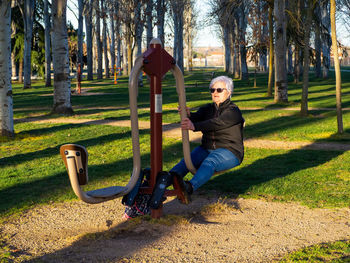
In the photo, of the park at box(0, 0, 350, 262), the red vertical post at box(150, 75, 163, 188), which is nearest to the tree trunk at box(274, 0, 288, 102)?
the park at box(0, 0, 350, 262)

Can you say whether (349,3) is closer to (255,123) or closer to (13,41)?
(13,41)

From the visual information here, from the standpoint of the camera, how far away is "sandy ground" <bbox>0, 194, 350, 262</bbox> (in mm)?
3947

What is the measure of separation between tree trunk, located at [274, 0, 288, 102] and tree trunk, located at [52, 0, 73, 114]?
25.6 feet

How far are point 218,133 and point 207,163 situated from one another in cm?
43

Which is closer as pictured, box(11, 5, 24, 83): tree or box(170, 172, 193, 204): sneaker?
box(170, 172, 193, 204): sneaker

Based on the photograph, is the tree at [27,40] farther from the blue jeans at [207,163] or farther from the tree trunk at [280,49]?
the blue jeans at [207,163]

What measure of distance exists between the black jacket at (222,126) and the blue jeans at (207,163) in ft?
0.25

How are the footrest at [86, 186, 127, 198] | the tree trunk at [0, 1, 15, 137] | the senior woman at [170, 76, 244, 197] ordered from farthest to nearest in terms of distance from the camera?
the tree trunk at [0, 1, 15, 137] < the senior woman at [170, 76, 244, 197] < the footrest at [86, 186, 127, 198]

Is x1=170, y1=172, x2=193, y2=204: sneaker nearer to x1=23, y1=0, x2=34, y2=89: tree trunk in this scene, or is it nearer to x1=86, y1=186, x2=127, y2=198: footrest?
x1=86, y1=186, x2=127, y2=198: footrest

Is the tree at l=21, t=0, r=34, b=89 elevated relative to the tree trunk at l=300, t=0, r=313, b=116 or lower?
elevated

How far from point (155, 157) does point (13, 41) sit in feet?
125

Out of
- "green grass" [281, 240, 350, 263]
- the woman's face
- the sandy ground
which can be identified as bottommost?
"green grass" [281, 240, 350, 263]

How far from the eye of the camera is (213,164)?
502 cm

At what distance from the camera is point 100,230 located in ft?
15.1
